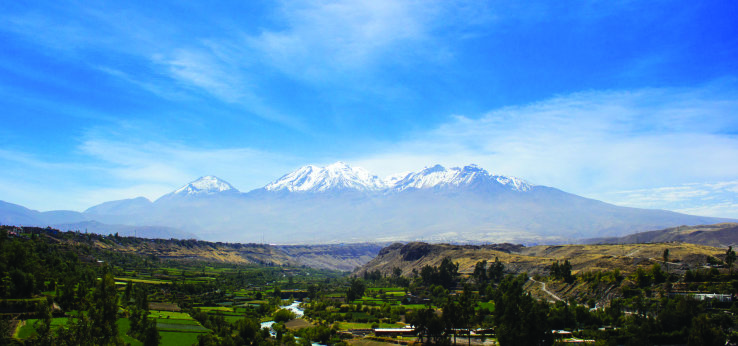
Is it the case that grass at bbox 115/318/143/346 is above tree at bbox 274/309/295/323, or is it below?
→ above

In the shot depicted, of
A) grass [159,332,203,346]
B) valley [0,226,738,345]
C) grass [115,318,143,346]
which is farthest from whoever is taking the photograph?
grass [159,332,203,346]

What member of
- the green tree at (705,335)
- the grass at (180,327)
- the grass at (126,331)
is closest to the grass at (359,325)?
the grass at (180,327)

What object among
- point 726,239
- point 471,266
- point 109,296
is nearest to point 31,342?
point 109,296

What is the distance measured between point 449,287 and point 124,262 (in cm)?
9046

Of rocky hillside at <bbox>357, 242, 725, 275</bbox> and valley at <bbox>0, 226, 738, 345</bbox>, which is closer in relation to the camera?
valley at <bbox>0, 226, 738, 345</bbox>

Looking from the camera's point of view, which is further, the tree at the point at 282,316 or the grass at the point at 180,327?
the tree at the point at 282,316

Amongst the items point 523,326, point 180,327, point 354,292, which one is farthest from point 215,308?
point 523,326

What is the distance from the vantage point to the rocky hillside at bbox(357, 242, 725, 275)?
9454 centimetres

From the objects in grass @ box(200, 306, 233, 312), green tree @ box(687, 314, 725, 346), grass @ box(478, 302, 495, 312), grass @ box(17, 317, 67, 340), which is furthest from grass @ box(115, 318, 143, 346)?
green tree @ box(687, 314, 725, 346)

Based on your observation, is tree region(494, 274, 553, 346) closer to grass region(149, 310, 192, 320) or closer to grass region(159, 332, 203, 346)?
grass region(159, 332, 203, 346)

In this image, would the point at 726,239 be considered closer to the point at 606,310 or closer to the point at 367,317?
the point at 606,310

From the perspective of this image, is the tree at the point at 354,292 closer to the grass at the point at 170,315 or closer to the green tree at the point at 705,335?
the grass at the point at 170,315

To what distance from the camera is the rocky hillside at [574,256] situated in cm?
9454

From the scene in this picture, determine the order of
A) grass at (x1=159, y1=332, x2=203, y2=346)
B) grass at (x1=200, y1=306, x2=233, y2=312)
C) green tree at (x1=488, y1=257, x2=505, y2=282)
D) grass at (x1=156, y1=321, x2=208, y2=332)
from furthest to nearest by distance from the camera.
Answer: green tree at (x1=488, y1=257, x2=505, y2=282) < grass at (x1=200, y1=306, x2=233, y2=312) < grass at (x1=156, y1=321, x2=208, y2=332) < grass at (x1=159, y1=332, x2=203, y2=346)
